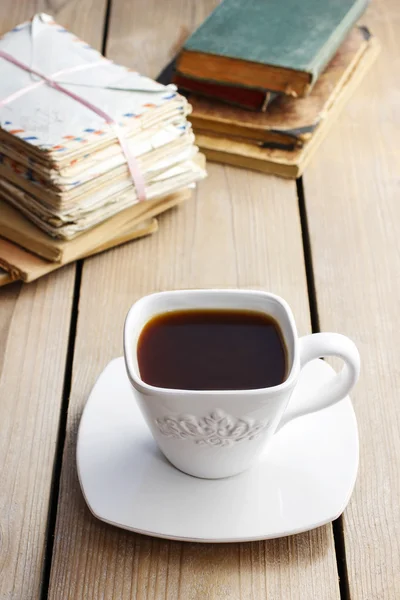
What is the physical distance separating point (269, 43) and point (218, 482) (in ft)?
2.32

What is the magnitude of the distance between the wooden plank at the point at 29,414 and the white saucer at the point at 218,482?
6cm

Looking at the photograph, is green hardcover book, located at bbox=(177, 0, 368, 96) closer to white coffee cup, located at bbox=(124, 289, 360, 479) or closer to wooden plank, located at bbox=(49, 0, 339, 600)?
wooden plank, located at bbox=(49, 0, 339, 600)

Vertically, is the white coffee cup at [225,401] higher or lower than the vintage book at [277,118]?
higher

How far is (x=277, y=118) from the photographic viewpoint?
1.08m

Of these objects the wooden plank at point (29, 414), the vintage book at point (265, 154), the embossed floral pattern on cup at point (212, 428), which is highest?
the embossed floral pattern on cup at point (212, 428)

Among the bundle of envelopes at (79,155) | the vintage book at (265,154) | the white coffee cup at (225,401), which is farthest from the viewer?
the vintage book at (265,154)

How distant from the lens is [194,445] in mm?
607

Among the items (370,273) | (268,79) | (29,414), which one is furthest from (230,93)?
(29,414)

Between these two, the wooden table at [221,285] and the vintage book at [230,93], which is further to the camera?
the vintage book at [230,93]

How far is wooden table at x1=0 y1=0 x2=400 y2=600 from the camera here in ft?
2.05

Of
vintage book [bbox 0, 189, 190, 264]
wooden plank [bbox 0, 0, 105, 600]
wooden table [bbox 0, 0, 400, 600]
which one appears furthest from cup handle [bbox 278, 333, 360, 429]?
vintage book [bbox 0, 189, 190, 264]

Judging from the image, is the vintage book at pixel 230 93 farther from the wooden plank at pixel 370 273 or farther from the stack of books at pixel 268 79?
the wooden plank at pixel 370 273

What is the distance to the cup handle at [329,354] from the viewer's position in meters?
0.60

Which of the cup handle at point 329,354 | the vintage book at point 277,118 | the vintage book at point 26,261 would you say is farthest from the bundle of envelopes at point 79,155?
the cup handle at point 329,354
